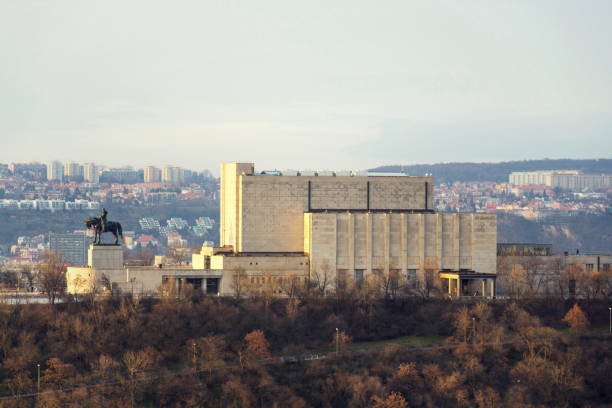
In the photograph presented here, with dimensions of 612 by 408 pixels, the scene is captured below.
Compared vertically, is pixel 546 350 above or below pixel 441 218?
below

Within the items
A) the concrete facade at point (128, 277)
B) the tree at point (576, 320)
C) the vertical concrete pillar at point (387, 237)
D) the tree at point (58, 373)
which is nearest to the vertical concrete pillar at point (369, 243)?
A: the vertical concrete pillar at point (387, 237)

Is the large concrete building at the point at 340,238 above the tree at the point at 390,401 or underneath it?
above

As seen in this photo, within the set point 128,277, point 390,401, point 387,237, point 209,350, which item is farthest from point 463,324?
point 128,277

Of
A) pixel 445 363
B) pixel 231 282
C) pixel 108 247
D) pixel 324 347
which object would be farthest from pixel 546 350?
pixel 108 247

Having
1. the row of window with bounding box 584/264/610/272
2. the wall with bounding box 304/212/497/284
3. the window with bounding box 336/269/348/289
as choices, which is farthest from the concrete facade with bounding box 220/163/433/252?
the row of window with bounding box 584/264/610/272

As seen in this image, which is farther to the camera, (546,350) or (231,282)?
(231,282)

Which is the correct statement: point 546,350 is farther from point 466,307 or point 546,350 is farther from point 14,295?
point 14,295

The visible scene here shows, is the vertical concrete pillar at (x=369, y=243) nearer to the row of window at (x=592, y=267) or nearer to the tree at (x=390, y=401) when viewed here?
the row of window at (x=592, y=267)

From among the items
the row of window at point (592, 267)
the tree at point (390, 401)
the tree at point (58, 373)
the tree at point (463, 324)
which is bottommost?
the tree at point (390, 401)
